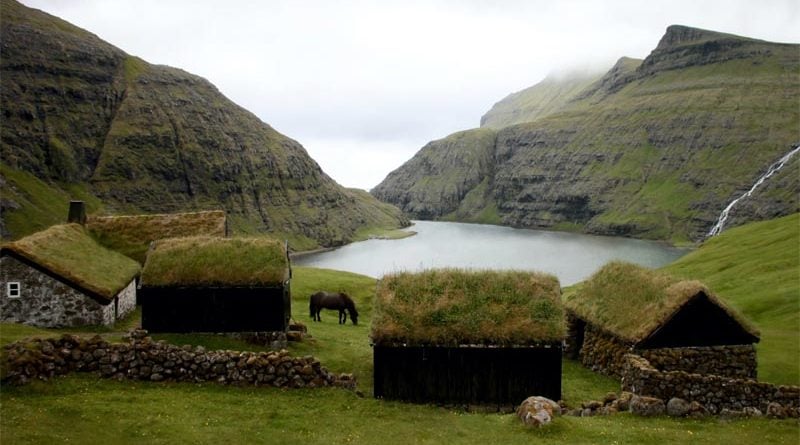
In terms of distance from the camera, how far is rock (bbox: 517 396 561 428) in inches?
834

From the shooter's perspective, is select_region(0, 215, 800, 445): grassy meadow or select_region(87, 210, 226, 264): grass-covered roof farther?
select_region(87, 210, 226, 264): grass-covered roof

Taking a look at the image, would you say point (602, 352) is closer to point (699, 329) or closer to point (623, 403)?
point (699, 329)

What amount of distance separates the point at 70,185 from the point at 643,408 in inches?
6925

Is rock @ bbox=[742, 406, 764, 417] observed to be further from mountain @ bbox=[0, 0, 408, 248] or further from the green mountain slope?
mountain @ bbox=[0, 0, 408, 248]

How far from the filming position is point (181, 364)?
2506cm

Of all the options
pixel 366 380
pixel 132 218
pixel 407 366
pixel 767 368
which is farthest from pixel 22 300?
pixel 767 368

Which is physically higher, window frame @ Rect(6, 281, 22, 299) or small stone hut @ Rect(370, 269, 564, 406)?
window frame @ Rect(6, 281, 22, 299)

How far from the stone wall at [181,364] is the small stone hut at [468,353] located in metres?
2.53

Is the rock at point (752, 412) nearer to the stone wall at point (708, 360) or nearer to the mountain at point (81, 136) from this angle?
the stone wall at point (708, 360)

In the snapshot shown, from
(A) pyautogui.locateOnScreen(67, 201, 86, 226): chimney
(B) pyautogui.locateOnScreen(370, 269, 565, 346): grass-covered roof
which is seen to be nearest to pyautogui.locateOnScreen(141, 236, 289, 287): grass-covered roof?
(B) pyautogui.locateOnScreen(370, 269, 565, 346): grass-covered roof

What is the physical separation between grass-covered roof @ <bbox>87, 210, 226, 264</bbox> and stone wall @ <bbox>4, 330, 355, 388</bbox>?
22.7m

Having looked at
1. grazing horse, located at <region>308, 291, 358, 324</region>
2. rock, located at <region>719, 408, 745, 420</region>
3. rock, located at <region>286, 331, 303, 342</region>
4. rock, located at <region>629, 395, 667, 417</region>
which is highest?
grazing horse, located at <region>308, 291, 358, 324</region>

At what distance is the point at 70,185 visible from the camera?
164375 mm

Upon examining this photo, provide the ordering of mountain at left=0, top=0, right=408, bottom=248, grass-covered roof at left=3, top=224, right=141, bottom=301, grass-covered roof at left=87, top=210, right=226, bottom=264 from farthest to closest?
1. mountain at left=0, top=0, right=408, bottom=248
2. grass-covered roof at left=87, top=210, right=226, bottom=264
3. grass-covered roof at left=3, top=224, right=141, bottom=301
